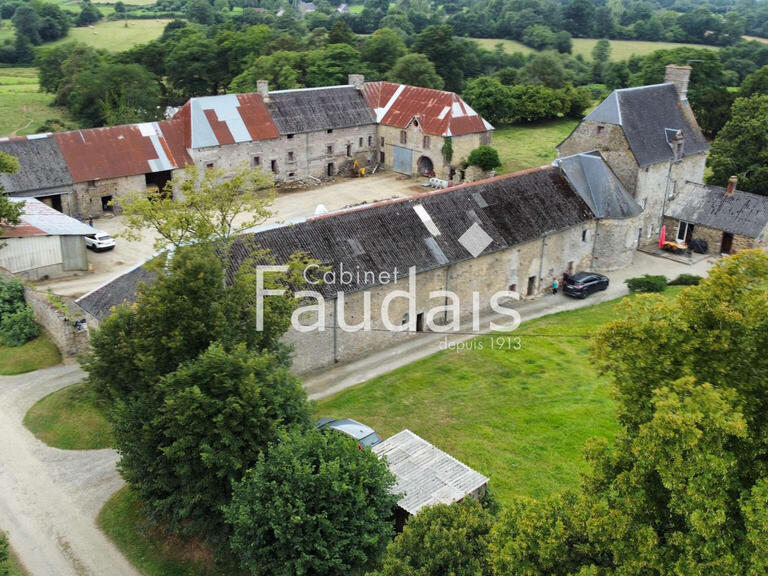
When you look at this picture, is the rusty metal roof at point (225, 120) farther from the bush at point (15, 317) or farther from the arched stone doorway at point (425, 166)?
the bush at point (15, 317)

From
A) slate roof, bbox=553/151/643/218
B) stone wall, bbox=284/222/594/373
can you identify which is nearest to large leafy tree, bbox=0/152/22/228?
stone wall, bbox=284/222/594/373

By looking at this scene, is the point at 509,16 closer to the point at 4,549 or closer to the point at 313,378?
the point at 313,378

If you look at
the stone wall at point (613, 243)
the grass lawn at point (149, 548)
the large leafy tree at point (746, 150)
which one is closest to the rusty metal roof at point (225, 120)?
the stone wall at point (613, 243)

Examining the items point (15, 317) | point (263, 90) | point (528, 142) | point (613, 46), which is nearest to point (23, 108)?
point (263, 90)

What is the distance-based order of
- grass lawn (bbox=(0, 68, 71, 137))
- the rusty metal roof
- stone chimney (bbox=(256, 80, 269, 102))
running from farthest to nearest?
1. grass lawn (bbox=(0, 68, 71, 137))
2. stone chimney (bbox=(256, 80, 269, 102))
3. the rusty metal roof

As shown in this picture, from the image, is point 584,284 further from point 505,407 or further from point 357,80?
point 357,80

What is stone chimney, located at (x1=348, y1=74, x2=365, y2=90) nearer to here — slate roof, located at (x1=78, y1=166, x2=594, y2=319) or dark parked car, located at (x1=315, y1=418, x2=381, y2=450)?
slate roof, located at (x1=78, y1=166, x2=594, y2=319)

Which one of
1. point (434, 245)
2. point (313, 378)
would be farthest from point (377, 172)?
point (313, 378)
